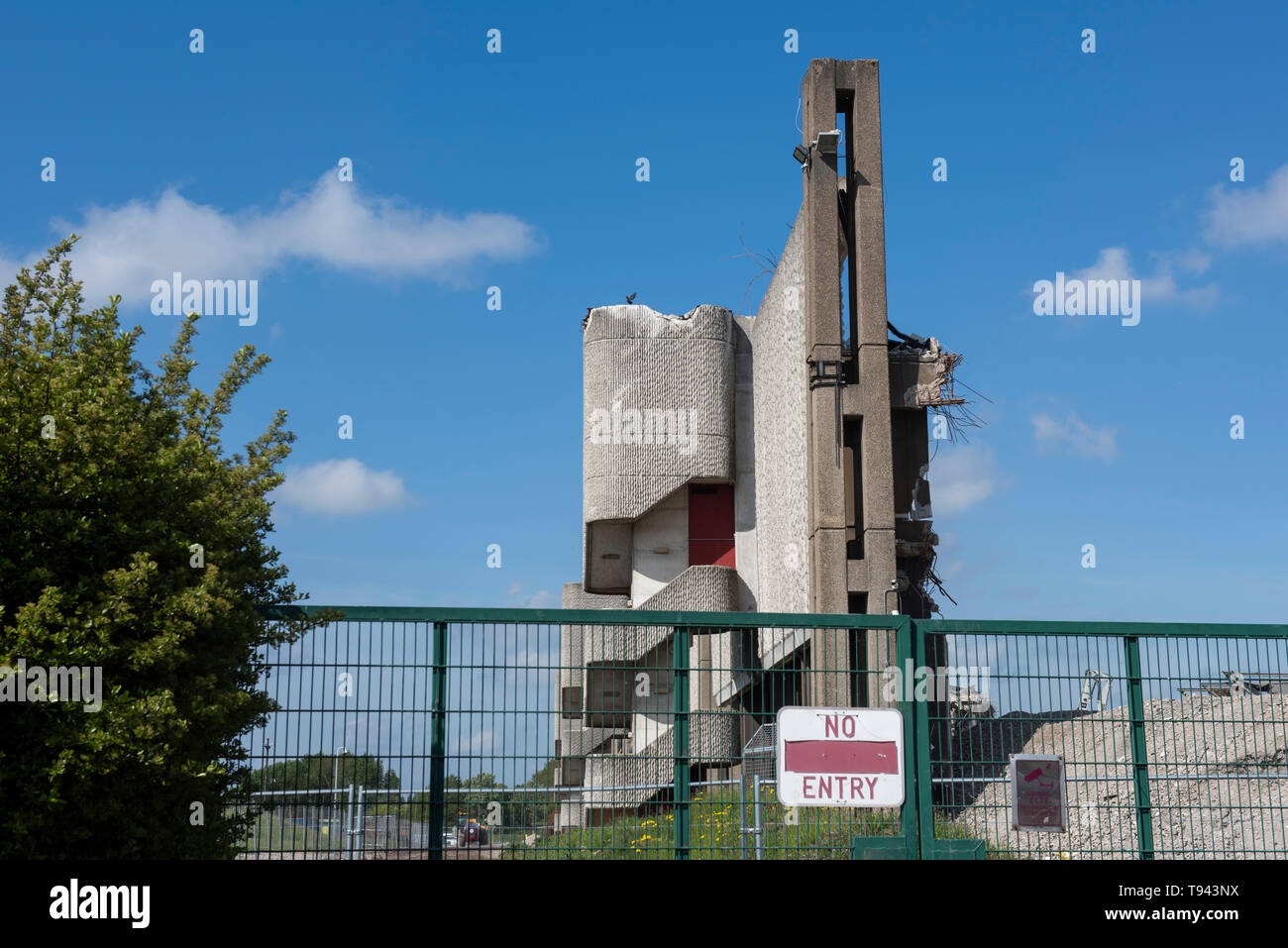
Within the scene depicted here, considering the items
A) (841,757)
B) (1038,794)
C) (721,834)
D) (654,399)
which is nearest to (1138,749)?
(1038,794)

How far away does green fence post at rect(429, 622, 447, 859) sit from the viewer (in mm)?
8820

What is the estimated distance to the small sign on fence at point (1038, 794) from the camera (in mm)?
9516

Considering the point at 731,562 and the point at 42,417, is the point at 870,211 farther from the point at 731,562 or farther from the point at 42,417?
the point at 42,417

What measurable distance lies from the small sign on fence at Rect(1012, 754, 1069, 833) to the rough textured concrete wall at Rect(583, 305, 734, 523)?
23.7 meters

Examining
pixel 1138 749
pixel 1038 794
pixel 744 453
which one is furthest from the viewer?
pixel 744 453

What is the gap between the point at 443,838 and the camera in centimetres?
→ 882

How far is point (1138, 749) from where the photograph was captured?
32.4 feet

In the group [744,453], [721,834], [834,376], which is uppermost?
[744,453]

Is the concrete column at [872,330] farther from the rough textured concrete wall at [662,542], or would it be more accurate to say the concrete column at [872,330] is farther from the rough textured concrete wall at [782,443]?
the rough textured concrete wall at [662,542]

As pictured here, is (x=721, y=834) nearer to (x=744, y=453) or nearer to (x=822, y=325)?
(x=822, y=325)

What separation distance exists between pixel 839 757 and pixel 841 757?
0.05ft

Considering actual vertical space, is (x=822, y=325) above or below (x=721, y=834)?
above

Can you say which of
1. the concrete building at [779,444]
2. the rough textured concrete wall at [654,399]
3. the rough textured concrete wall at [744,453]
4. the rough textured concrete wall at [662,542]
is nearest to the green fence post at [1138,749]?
the concrete building at [779,444]

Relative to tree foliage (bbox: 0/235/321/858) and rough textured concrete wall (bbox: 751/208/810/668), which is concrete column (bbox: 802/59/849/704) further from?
tree foliage (bbox: 0/235/321/858)
